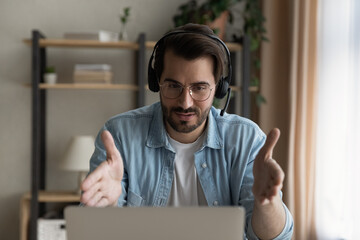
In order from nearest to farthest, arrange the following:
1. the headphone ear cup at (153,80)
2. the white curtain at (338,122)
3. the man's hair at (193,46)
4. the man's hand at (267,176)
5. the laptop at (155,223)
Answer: the laptop at (155,223)
the man's hand at (267,176)
the man's hair at (193,46)
the headphone ear cup at (153,80)
the white curtain at (338,122)

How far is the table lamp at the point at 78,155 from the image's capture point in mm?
3115

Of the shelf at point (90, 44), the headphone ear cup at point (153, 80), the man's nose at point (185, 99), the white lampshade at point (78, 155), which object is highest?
the shelf at point (90, 44)

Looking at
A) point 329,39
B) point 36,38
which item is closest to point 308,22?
point 329,39

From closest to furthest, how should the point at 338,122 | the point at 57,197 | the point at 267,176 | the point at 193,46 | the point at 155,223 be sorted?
1. the point at 155,223
2. the point at 267,176
3. the point at 193,46
4. the point at 338,122
5. the point at 57,197

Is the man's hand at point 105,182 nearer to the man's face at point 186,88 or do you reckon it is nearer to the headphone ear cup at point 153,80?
the man's face at point 186,88

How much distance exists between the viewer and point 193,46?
140 cm

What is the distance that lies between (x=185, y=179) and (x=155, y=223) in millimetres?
661

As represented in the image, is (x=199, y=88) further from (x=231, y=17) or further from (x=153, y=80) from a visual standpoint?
(x=231, y=17)

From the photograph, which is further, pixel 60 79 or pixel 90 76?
pixel 60 79

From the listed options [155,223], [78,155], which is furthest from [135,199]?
[78,155]

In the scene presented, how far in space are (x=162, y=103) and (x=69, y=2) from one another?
2.24 metres

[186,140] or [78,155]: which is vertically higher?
[186,140]

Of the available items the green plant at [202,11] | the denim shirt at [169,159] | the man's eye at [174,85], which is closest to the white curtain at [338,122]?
the green plant at [202,11]

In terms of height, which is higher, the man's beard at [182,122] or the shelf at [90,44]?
the shelf at [90,44]
